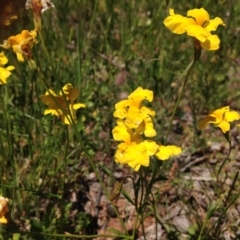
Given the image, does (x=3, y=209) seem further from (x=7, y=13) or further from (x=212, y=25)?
(x=7, y=13)

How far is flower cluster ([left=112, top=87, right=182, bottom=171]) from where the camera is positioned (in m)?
1.16

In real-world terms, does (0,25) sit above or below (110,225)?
above

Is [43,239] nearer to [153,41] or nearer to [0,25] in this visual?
[0,25]

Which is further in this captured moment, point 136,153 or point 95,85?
point 95,85

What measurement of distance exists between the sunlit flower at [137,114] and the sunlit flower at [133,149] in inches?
1.1

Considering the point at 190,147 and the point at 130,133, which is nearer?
the point at 130,133

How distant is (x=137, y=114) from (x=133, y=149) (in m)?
0.09

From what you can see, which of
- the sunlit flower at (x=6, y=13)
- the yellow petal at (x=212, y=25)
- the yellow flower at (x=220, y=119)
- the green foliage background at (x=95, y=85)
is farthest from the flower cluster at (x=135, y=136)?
the sunlit flower at (x=6, y=13)

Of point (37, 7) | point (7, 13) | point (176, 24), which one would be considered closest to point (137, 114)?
point (176, 24)

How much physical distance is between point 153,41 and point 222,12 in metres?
0.46

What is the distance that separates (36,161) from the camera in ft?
6.14

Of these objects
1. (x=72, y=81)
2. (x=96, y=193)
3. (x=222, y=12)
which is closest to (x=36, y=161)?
(x=96, y=193)

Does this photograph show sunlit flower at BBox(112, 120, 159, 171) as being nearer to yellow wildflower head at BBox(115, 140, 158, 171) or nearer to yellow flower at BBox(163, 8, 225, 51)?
yellow wildflower head at BBox(115, 140, 158, 171)

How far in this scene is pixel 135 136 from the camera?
1.20 m
